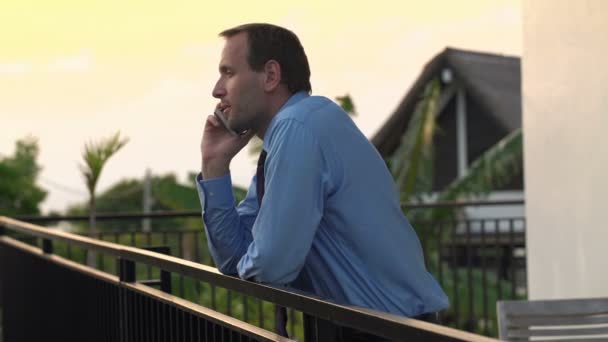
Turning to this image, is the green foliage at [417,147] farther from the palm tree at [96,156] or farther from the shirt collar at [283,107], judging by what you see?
the shirt collar at [283,107]

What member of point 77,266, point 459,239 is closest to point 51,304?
point 77,266

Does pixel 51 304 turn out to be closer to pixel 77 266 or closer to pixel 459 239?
pixel 77 266

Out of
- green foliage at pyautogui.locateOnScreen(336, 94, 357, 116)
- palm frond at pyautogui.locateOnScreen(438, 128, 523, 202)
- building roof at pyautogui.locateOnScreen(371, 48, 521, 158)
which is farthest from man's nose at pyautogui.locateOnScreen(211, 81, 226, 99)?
building roof at pyautogui.locateOnScreen(371, 48, 521, 158)

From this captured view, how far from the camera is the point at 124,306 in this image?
4367 mm

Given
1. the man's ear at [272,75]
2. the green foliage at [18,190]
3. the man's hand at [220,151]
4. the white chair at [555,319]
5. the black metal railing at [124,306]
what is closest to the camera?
the black metal railing at [124,306]

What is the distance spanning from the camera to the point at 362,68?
28031 millimetres

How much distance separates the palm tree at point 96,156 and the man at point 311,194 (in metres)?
8.17

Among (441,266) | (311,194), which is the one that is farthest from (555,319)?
(441,266)

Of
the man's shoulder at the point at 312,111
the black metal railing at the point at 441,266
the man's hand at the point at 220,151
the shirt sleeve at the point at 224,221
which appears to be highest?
the man's shoulder at the point at 312,111

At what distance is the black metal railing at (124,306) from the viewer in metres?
2.35

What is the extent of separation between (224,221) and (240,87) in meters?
0.38

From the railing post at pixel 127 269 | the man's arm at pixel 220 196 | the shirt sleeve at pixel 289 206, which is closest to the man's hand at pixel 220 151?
the man's arm at pixel 220 196

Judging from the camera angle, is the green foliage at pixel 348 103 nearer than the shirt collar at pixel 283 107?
No

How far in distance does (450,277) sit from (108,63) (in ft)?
106
